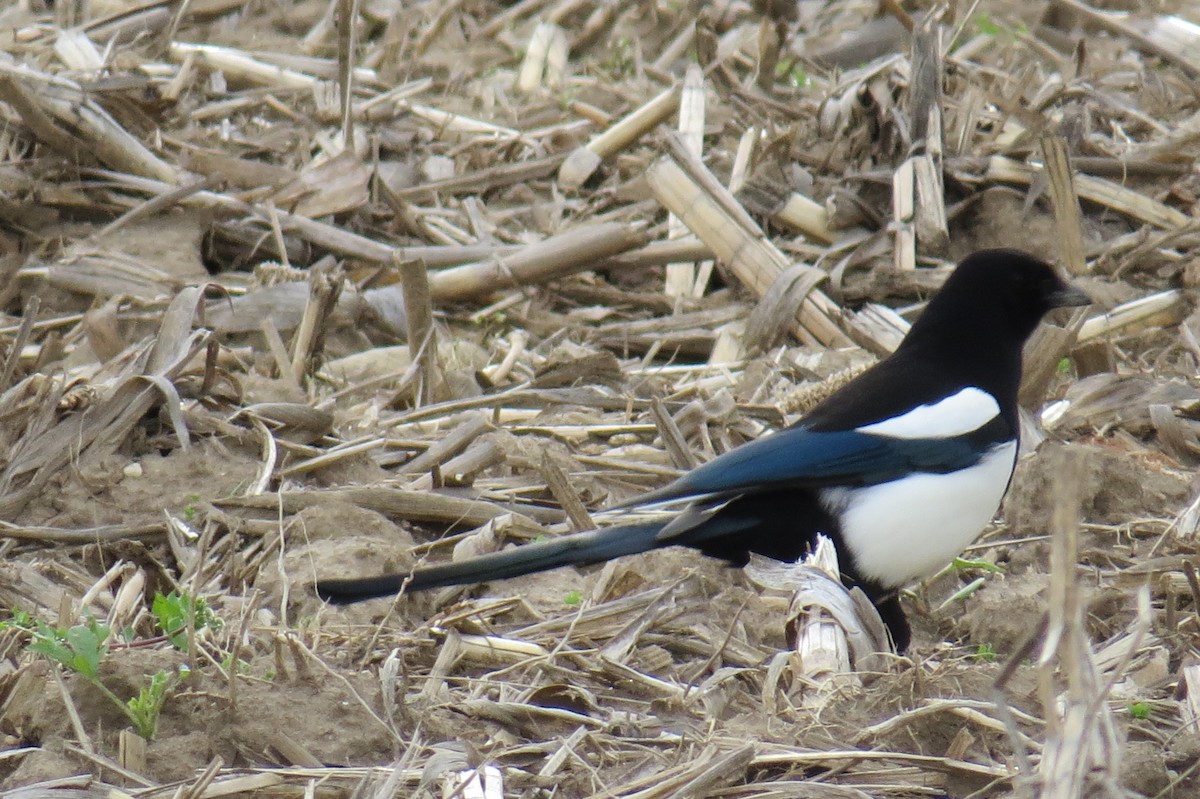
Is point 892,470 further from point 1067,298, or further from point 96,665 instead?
point 96,665

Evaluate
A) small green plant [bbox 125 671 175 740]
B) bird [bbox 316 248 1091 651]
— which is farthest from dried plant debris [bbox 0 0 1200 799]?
bird [bbox 316 248 1091 651]

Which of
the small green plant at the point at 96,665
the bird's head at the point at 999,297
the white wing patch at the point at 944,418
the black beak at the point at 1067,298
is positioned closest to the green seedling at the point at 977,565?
the white wing patch at the point at 944,418

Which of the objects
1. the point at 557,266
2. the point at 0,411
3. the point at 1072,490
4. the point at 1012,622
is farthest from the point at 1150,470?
the point at 0,411

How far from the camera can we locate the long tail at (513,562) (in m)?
2.90

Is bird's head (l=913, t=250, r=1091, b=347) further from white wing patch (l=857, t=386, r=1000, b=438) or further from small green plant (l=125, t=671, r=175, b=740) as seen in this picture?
small green plant (l=125, t=671, r=175, b=740)

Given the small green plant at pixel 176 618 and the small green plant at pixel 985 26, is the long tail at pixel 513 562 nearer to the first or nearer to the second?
the small green plant at pixel 176 618

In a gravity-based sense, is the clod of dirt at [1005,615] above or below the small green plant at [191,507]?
above

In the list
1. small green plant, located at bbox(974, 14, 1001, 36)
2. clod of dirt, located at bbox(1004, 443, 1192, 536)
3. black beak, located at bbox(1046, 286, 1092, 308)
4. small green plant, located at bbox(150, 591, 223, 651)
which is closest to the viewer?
small green plant, located at bbox(150, 591, 223, 651)

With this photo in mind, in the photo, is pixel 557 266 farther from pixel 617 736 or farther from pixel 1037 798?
pixel 1037 798

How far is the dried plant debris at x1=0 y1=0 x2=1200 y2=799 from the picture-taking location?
2.38 m

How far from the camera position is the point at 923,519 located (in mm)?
3277

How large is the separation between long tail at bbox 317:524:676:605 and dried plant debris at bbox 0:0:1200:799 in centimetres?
7

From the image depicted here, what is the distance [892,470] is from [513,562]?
0.86 metres

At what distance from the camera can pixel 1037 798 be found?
79.9 inches
